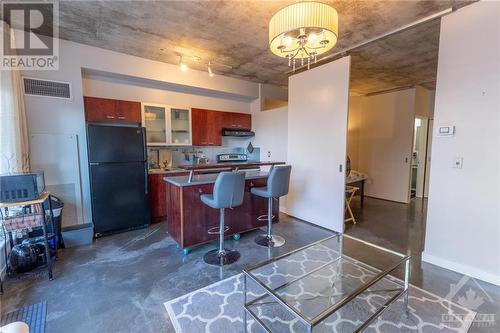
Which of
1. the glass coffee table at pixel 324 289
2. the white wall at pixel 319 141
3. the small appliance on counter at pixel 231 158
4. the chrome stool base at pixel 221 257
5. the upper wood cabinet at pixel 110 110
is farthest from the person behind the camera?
the small appliance on counter at pixel 231 158

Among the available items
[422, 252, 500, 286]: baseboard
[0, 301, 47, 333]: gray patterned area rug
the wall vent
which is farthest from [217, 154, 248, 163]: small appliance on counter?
[422, 252, 500, 286]: baseboard

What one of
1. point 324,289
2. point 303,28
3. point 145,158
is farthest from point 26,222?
point 303,28

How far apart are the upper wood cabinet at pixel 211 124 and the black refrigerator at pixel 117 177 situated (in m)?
1.28

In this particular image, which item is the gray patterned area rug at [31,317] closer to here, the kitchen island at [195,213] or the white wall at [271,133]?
the kitchen island at [195,213]

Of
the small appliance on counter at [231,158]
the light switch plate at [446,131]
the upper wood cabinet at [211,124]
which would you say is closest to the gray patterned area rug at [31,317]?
the upper wood cabinet at [211,124]

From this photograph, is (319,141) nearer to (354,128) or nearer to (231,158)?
(231,158)

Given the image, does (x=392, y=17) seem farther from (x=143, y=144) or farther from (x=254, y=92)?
(x=143, y=144)

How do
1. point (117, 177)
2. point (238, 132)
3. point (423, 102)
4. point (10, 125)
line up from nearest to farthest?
point (10, 125), point (117, 177), point (238, 132), point (423, 102)

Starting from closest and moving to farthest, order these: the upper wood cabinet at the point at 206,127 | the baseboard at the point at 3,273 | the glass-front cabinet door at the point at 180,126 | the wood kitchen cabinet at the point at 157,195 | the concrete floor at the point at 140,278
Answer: the concrete floor at the point at 140,278
the baseboard at the point at 3,273
the wood kitchen cabinet at the point at 157,195
the glass-front cabinet door at the point at 180,126
the upper wood cabinet at the point at 206,127

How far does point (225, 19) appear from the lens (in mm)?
2678

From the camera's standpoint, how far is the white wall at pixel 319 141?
346 centimetres

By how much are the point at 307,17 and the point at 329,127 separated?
6.81 ft

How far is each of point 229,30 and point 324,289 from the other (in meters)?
3.28

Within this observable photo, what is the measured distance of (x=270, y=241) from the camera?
3.24m
